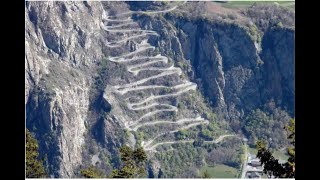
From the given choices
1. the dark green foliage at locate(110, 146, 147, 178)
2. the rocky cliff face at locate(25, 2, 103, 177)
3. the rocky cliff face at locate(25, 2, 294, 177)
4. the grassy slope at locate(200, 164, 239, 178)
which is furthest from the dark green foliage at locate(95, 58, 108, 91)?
the dark green foliage at locate(110, 146, 147, 178)

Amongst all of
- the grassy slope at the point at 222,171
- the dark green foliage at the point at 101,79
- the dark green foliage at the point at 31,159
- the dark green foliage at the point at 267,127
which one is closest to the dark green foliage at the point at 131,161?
the dark green foliage at the point at 31,159

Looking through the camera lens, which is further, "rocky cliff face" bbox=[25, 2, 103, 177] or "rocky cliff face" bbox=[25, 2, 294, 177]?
"rocky cliff face" bbox=[25, 2, 294, 177]

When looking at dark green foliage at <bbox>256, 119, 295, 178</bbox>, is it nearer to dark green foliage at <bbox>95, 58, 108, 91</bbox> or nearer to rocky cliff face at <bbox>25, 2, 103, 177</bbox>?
rocky cliff face at <bbox>25, 2, 103, 177</bbox>

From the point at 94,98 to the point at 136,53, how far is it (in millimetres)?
7315

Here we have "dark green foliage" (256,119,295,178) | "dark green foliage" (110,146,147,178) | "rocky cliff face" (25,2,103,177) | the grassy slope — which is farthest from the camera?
"rocky cliff face" (25,2,103,177)

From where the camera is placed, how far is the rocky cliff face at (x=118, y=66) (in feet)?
211

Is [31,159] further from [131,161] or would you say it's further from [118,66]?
[118,66]

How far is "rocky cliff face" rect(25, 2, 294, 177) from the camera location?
6425cm

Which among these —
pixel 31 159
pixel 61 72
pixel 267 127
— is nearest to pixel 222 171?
pixel 267 127

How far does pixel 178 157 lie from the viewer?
61.4 meters

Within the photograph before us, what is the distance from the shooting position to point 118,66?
7088 centimetres
